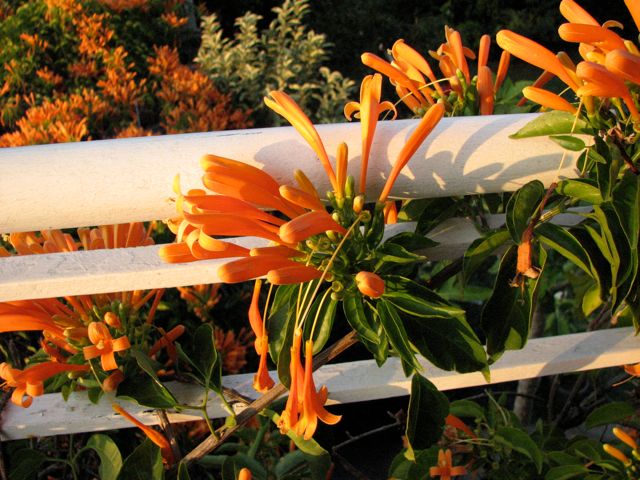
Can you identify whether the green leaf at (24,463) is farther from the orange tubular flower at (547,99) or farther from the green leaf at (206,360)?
the orange tubular flower at (547,99)

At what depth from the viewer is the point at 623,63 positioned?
77 centimetres

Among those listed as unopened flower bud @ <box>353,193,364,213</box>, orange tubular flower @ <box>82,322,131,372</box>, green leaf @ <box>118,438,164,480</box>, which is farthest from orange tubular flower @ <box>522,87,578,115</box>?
green leaf @ <box>118,438,164,480</box>

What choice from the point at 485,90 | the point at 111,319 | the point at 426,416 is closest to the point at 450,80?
the point at 485,90

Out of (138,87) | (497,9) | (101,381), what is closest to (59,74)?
(138,87)

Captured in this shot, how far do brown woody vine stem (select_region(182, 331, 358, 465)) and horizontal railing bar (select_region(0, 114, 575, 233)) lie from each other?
24 cm

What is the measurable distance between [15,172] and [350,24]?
6749 mm

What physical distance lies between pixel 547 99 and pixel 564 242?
204 mm

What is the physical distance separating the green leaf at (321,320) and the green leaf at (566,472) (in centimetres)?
66

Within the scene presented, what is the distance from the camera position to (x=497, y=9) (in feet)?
28.5

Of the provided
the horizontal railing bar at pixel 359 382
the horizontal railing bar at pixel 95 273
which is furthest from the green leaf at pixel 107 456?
the horizontal railing bar at pixel 95 273

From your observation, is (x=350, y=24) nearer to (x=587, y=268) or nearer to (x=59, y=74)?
(x=59, y=74)

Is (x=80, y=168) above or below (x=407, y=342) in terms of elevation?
above

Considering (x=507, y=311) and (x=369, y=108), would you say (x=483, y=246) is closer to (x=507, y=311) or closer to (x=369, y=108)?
(x=507, y=311)

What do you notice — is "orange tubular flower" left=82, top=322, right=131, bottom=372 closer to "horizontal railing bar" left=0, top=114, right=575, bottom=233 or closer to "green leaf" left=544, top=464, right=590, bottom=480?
"horizontal railing bar" left=0, top=114, right=575, bottom=233
